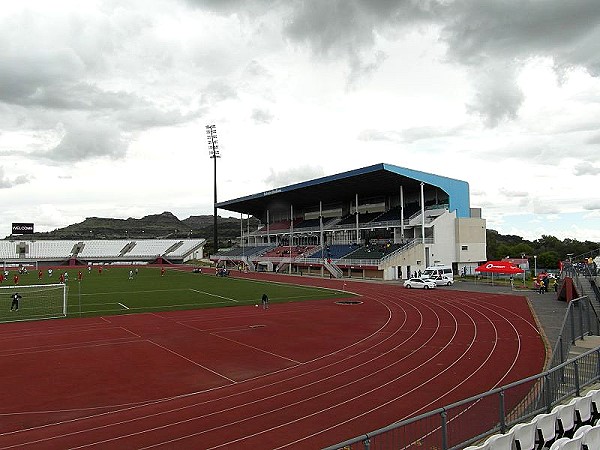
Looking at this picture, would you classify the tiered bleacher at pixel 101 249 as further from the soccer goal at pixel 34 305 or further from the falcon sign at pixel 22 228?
the soccer goal at pixel 34 305

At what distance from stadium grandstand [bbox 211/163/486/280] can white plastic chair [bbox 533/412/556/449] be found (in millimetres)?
50711

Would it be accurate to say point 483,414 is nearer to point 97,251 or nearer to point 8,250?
point 97,251

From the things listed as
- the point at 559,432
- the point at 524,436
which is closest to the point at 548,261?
the point at 559,432

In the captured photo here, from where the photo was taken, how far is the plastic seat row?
7020 millimetres

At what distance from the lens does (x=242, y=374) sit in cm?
1667

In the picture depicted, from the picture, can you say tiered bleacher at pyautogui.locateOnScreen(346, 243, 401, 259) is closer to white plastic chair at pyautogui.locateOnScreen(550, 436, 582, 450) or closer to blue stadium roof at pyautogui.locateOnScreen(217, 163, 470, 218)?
blue stadium roof at pyautogui.locateOnScreen(217, 163, 470, 218)

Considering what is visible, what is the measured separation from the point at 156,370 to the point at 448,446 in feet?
38.4

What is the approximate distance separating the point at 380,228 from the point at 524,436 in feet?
207

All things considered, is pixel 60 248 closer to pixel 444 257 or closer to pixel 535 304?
pixel 444 257

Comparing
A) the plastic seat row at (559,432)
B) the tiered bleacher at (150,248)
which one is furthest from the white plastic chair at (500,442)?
the tiered bleacher at (150,248)

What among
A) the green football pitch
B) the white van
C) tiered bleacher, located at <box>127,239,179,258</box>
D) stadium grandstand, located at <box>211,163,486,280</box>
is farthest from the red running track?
tiered bleacher, located at <box>127,239,179,258</box>

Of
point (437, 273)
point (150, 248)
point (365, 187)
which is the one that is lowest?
point (437, 273)

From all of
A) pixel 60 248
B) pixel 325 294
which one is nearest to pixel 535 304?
pixel 325 294

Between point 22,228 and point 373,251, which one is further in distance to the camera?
point 22,228
